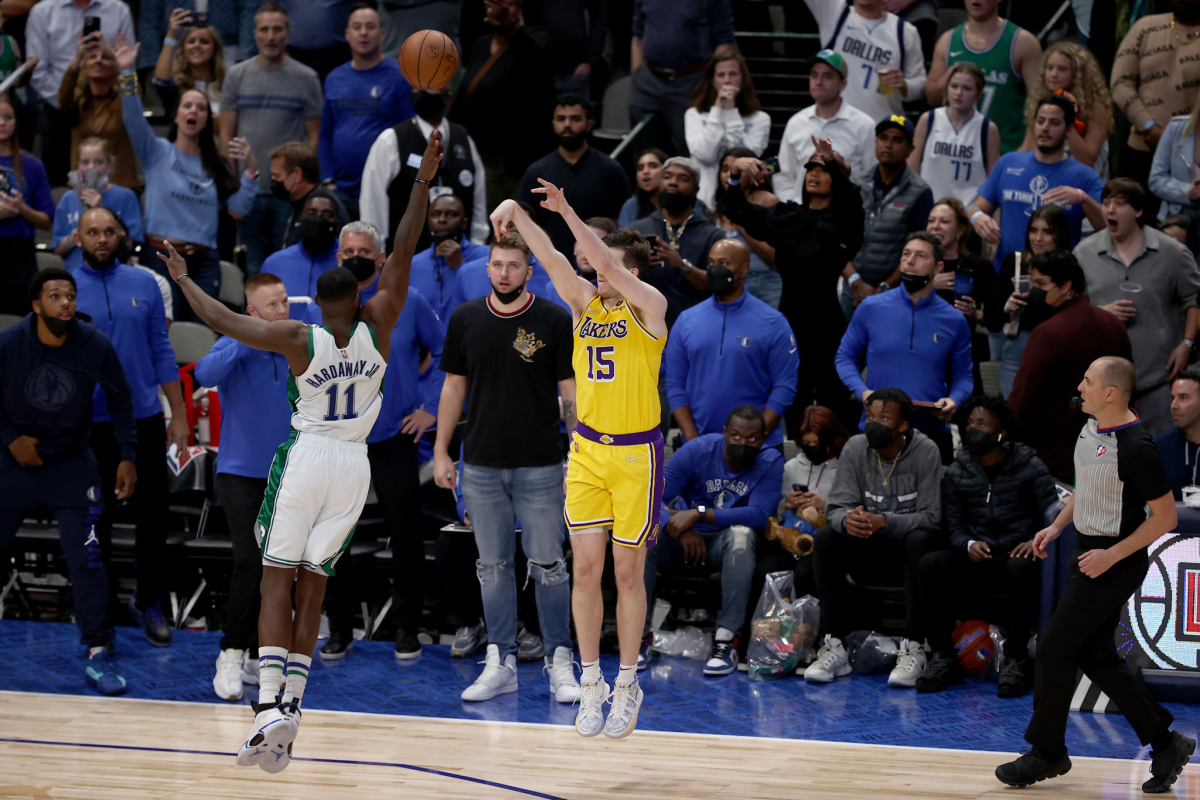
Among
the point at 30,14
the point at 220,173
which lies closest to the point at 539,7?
the point at 220,173

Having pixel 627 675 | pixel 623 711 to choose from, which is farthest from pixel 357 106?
pixel 623 711

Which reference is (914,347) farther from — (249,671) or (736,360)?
(249,671)

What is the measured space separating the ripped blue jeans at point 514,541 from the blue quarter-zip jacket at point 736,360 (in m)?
1.33

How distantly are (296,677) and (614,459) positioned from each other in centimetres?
160

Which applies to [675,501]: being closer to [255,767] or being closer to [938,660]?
[938,660]

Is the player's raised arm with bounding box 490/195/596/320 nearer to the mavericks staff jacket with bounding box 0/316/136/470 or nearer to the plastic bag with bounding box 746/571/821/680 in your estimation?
the plastic bag with bounding box 746/571/821/680

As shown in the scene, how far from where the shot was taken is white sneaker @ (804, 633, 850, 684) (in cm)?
712

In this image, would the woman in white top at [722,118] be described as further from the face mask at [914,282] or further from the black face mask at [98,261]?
the black face mask at [98,261]

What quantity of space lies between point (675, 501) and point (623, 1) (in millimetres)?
6153

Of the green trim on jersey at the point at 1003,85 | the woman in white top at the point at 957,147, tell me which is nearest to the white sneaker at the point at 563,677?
the woman in white top at the point at 957,147

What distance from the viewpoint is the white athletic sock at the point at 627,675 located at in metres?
5.66

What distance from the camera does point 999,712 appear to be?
6648 millimetres

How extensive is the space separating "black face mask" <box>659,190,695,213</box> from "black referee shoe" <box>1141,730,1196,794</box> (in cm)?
435

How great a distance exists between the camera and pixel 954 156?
9227 mm
